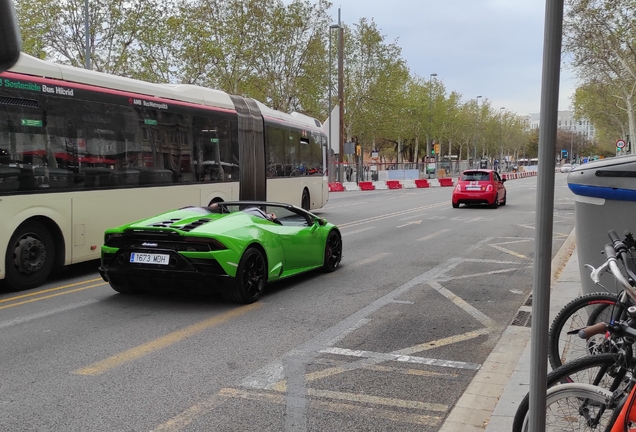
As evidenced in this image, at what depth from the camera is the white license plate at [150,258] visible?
285 inches

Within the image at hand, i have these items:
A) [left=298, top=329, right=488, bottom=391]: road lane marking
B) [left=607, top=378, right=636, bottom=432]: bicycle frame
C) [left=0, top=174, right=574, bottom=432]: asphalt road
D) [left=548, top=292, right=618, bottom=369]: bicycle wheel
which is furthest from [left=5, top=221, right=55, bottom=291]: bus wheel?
[left=607, top=378, right=636, bottom=432]: bicycle frame

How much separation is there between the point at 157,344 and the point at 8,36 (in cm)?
458

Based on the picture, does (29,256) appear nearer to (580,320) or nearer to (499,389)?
(499,389)

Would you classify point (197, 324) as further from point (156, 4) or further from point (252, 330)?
point (156, 4)

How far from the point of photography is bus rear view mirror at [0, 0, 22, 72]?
1.69 meters

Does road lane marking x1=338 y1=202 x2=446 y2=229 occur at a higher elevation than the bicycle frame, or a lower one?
lower

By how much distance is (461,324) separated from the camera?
6863mm

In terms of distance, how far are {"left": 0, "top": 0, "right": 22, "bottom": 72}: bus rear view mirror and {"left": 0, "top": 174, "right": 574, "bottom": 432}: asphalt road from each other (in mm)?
2894

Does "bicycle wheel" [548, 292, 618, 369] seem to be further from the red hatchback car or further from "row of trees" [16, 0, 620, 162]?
"row of trees" [16, 0, 620, 162]

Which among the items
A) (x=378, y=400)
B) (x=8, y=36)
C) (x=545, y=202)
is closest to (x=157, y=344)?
(x=378, y=400)

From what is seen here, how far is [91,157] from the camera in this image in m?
9.70

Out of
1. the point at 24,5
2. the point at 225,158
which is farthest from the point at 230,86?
the point at 225,158

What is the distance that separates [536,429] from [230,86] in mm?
39713

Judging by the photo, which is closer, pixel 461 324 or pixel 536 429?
pixel 536 429
